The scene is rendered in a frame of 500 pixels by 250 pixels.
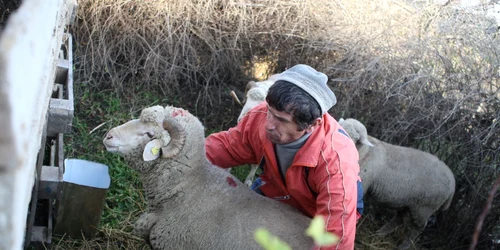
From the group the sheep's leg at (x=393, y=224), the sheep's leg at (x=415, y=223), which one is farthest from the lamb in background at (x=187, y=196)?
the sheep's leg at (x=393, y=224)

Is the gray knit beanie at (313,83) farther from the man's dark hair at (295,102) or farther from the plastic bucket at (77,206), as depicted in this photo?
the plastic bucket at (77,206)

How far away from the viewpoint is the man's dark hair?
3.14 meters

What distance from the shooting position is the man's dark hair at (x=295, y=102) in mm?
3137

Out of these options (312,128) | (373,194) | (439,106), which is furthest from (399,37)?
(312,128)

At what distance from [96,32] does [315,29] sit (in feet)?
8.30

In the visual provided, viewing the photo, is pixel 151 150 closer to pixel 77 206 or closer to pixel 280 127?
pixel 280 127

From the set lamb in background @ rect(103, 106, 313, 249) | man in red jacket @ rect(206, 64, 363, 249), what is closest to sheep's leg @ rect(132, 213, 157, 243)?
lamb in background @ rect(103, 106, 313, 249)

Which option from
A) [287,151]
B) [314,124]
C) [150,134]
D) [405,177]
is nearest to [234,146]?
[287,151]

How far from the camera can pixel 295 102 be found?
124 inches

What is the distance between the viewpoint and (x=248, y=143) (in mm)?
3758

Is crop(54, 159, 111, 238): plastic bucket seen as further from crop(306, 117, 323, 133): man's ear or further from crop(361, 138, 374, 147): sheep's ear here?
crop(361, 138, 374, 147): sheep's ear

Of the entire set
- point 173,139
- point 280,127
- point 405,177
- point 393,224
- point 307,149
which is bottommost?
point 393,224

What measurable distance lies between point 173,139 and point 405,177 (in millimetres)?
2903

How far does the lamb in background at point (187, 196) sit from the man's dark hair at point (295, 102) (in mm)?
624
